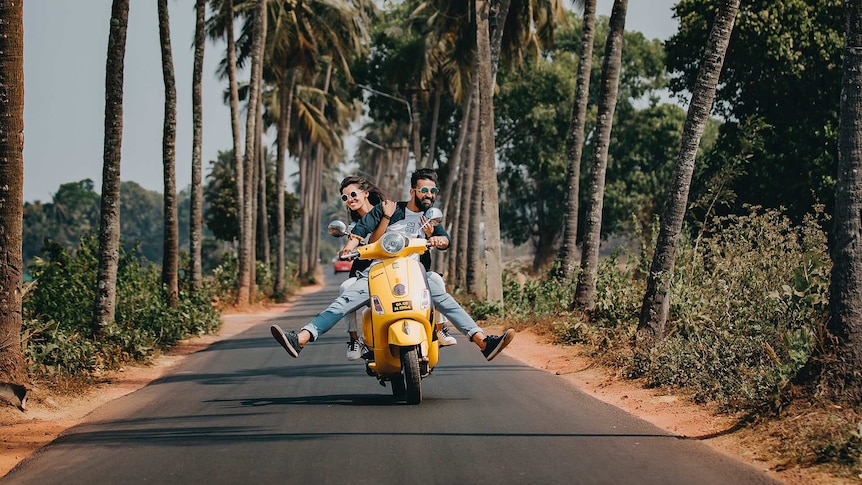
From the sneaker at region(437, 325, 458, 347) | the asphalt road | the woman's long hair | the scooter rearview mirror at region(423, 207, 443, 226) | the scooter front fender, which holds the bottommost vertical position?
the asphalt road

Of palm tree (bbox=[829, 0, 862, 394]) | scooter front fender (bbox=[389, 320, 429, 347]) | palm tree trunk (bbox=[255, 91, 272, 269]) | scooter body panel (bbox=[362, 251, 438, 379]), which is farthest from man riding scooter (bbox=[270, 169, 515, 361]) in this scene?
palm tree trunk (bbox=[255, 91, 272, 269])

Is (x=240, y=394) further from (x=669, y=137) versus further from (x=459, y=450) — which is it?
(x=669, y=137)

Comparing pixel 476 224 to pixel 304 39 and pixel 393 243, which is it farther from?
pixel 393 243

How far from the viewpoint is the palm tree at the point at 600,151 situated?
62.7 ft

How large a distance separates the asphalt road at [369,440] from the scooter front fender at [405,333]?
2.05 feet

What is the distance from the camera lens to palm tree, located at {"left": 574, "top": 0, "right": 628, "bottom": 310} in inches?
752

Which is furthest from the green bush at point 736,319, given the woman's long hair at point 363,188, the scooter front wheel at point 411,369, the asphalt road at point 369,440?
the woman's long hair at point 363,188

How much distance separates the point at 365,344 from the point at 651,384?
3423 millimetres

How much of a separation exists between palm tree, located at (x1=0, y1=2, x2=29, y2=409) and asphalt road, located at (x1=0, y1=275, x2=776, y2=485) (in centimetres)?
111

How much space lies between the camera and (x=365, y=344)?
10117 mm

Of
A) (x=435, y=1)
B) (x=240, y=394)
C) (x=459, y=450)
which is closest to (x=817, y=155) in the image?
(x=435, y=1)

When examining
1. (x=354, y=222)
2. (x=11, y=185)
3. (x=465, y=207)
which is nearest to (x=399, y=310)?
(x=354, y=222)

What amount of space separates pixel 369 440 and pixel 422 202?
2.82 metres

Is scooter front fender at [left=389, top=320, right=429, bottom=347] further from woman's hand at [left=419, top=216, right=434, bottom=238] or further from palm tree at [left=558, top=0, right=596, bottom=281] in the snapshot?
palm tree at [left=558, top=0, right=596, bottom=281]
